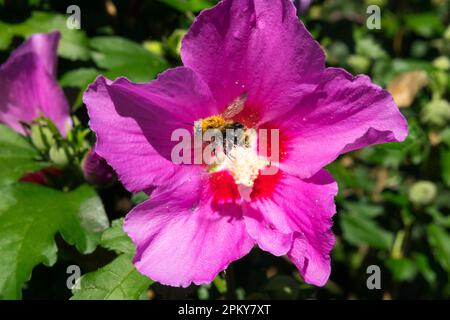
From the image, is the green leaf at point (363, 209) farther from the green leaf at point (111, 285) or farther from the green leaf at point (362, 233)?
the green leaf at point (111, 285)

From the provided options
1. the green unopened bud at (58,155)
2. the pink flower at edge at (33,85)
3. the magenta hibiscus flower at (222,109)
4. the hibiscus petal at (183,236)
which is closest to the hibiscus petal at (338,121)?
the magenta hibiscus flower at (222,109)

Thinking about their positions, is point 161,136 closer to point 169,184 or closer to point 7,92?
point 169,184

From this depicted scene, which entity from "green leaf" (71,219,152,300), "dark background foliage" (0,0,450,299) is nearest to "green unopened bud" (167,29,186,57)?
"dark background foliage" (0,0,450,299)

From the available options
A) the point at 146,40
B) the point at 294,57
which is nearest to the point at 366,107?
the point at 294,57

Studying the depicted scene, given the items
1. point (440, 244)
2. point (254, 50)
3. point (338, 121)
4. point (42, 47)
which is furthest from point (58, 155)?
point (440, 244)

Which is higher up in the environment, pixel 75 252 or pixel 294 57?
pixel 294 57

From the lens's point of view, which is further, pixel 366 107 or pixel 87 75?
pixel 87 75
